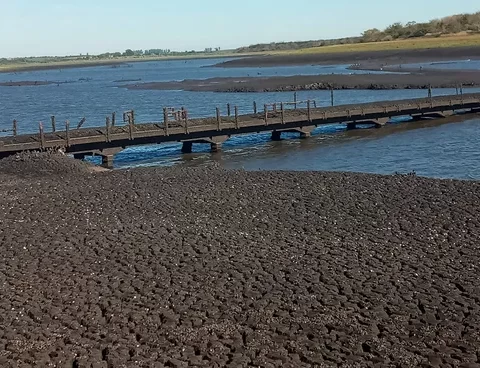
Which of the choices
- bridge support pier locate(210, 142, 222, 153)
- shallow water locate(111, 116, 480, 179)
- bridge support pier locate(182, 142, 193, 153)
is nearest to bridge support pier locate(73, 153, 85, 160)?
shallow water locate(111, 116, 480, 179)

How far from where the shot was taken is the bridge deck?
3125 cm

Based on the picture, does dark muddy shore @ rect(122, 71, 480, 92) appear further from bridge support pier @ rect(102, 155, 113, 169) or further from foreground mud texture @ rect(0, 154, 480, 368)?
foreground mud texture @ rect(0, 154, 480, 368)

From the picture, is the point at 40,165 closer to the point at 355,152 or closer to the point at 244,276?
the point at 355,152

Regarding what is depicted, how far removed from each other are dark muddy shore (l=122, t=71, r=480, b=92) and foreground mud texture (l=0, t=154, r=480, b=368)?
50760mm

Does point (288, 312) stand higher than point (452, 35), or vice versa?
point (452, 35)

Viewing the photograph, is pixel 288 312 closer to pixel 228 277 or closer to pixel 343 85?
pixel 228 277

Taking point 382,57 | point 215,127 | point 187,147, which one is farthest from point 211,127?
point 382,57

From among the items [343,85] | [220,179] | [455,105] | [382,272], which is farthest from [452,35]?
[382,272]

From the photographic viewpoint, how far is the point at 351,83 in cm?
7625

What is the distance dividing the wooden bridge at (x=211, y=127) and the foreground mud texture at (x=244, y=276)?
31.2 feet

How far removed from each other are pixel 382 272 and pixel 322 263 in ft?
4.19

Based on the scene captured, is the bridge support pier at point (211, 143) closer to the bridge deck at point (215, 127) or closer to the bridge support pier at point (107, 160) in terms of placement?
the bridge deck at point (215, 127)

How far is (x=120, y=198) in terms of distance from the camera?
2097 cm

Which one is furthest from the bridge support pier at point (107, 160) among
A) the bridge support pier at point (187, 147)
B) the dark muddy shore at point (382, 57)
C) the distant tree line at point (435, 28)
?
the distant tree line at point (435, 28)
